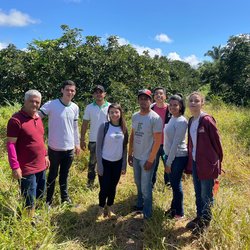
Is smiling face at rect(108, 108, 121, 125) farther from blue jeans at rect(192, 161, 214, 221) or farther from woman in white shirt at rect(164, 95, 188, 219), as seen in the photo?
blue jeans at rect(192, 161, 214, 221)

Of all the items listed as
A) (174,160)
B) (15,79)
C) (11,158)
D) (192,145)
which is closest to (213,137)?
(192,145)

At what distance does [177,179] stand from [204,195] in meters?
0.48

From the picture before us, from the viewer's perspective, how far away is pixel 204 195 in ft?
11.5

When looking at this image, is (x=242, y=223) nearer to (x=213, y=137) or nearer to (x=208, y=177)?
(x=208, y=177)

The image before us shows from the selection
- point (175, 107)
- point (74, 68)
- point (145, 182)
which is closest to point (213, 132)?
point (175, 107)

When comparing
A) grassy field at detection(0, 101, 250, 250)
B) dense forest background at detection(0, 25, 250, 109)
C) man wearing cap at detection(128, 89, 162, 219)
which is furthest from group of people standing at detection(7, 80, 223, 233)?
dense forest background at detection(0, 25, 250, 109)

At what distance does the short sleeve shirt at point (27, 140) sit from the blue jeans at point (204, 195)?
1860mm

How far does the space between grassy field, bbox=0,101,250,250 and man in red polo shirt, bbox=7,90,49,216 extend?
25 cm

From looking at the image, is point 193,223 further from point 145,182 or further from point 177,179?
point 145,182

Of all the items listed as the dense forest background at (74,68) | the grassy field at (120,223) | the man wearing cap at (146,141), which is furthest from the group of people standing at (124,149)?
the dense forest background at (74,68)

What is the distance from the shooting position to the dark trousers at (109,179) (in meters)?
3.95

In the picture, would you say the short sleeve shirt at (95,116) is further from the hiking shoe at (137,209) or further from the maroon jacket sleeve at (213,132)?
the maroon jacket sleeve at (213,132)

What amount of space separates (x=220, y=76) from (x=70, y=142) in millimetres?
14038

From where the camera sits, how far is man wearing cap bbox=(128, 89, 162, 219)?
3.75 m
